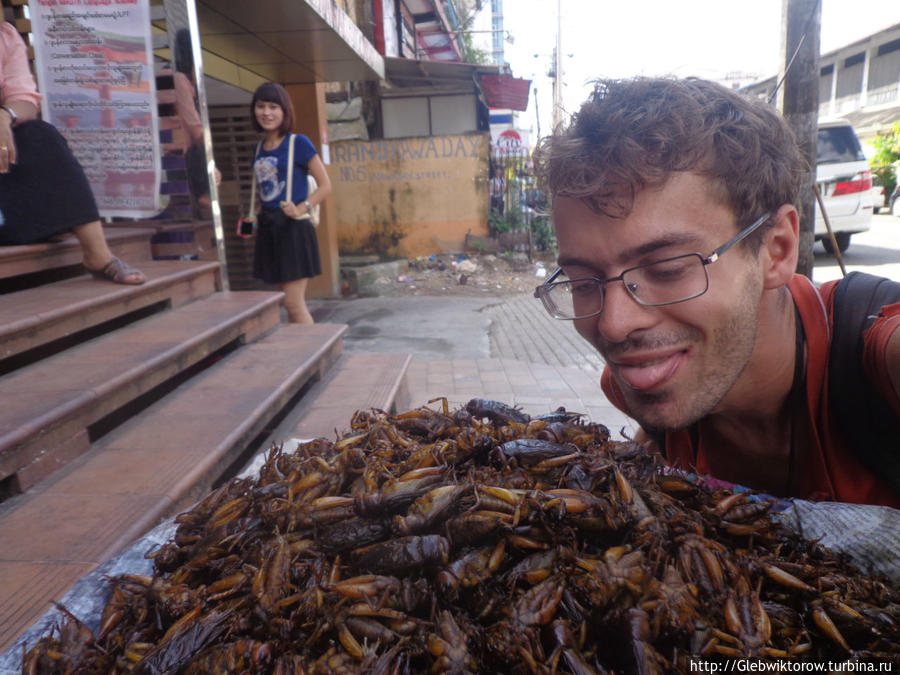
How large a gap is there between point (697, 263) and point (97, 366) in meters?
3.16

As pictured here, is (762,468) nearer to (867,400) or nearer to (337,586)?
(867,400)

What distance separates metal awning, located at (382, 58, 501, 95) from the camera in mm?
14062

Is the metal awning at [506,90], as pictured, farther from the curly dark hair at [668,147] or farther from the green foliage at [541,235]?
the curly dark hair at [668,147]

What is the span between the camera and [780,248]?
176 cm

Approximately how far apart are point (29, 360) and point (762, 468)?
397 cm

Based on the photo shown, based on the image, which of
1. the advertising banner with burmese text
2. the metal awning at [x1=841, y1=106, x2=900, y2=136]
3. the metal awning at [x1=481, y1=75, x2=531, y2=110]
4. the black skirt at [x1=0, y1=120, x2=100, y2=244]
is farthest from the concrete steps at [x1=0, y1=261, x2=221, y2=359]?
the metal awning at [x1=841, y1=106, x2=900, y2=136]

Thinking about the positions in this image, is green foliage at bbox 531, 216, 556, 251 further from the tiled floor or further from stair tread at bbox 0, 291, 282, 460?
stair tread at bbox 0, 291, 282, 460

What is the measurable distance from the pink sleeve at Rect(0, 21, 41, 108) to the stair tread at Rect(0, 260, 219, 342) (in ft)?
4.07

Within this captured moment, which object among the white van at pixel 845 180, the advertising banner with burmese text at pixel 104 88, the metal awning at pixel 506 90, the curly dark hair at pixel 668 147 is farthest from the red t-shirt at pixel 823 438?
the metal awning at pixel 506 90

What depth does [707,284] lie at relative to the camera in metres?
1.59

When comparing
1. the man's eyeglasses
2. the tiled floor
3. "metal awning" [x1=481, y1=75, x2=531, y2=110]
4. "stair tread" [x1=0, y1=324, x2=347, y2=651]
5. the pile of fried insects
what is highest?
"metal awning" [x1=481, y1=75, x2=531, y2=110]

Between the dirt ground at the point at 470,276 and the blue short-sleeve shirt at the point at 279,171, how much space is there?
5865 mm

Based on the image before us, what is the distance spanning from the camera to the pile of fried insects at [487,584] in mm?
1233

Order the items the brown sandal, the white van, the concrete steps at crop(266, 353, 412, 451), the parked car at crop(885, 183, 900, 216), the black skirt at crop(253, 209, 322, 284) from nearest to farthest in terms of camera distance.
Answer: the concrete steps at crop(266, 353, 412, 451) < the brown sandal < the black skirt at crop(253, 209, 322, 284) < the white van < the parked car at crop(885, 183, 900, 216)
